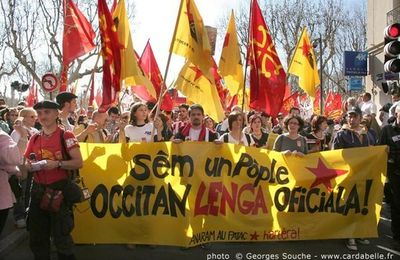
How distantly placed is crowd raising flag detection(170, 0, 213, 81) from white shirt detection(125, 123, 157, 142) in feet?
3.85

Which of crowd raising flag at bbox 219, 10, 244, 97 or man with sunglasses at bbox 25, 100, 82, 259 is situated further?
crowd raising flag at bbox 219, 10, 244, 97

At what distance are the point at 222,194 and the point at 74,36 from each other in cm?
414

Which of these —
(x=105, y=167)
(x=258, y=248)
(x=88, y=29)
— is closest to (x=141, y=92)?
(x=88, y=29)

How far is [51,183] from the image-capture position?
498 cm

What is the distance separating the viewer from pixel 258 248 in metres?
6.21

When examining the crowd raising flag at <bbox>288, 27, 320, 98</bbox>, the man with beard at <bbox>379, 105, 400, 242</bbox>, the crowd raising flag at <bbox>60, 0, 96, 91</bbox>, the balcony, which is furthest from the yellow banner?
the balcony

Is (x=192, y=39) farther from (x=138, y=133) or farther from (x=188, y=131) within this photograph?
(x=138, y=133)

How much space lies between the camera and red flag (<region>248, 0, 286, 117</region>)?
7.17 metres

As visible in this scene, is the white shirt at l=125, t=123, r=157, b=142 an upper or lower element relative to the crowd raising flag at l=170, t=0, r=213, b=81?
lower

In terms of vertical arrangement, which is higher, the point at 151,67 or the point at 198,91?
the point at 151,67

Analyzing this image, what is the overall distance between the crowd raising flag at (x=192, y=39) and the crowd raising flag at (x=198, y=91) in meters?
0.46

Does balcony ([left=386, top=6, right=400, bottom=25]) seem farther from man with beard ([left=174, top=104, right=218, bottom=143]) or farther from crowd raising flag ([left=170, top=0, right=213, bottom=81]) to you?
man with beard ([left=174, top=104, right=218, bottom=143])

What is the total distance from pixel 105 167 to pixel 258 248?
219 centimetres

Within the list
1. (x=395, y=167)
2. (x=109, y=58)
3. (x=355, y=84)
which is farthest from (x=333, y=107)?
(x=109, y=58)
